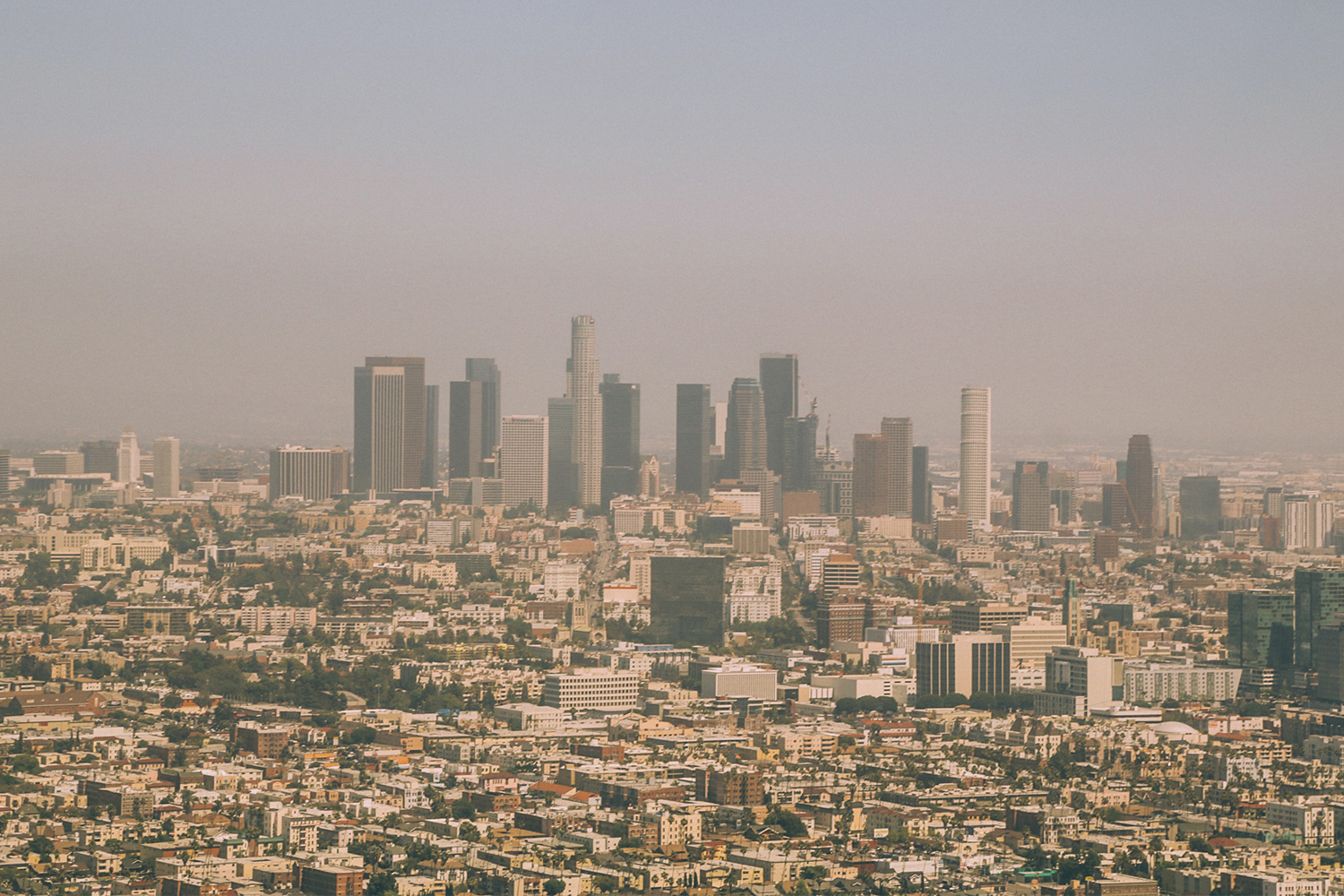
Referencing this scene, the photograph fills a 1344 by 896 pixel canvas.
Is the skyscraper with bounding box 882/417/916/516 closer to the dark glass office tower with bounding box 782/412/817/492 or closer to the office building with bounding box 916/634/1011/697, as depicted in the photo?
the dark glass office tower with bounding box 782/412/817/492

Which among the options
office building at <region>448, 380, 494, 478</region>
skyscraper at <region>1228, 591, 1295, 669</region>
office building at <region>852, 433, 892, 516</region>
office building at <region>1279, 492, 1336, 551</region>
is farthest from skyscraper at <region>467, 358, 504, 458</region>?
skyscraper at <region>1228, 591, 1295, 669</region>

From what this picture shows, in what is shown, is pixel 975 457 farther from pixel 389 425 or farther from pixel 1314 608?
pixel 1314 608

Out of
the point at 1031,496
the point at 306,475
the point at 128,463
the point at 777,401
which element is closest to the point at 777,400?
the point at 777,401

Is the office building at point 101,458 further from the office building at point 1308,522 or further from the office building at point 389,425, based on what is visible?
the office building at point 1308,522

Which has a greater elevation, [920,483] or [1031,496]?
[920,483]

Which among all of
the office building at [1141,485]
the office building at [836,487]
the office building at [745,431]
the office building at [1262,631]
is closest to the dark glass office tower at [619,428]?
the office building at [745,431]

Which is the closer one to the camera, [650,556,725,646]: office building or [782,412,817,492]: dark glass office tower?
[650,556,725,646]: office building
